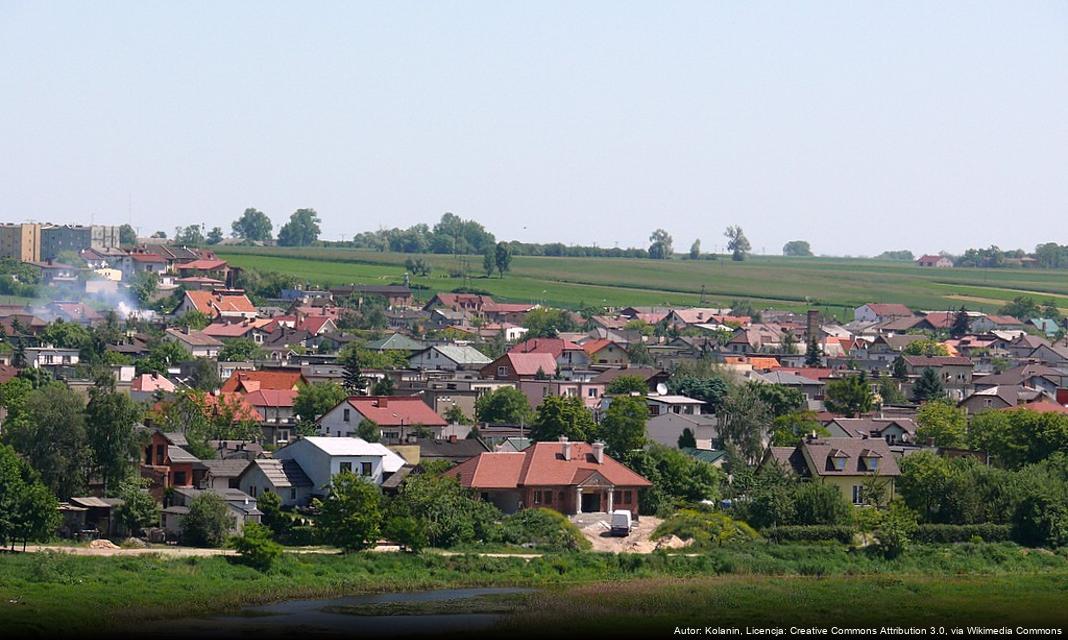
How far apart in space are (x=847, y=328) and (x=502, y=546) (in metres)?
76.3

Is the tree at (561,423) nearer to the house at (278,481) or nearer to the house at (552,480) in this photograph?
the house at (552,480)

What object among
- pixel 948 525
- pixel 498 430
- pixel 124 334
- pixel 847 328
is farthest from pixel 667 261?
pixel 948 525

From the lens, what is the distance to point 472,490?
142ft

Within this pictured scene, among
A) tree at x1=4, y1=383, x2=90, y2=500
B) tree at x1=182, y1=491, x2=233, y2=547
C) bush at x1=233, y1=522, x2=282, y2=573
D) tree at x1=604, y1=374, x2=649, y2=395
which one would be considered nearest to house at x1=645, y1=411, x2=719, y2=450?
tree at x1=604, y1=374, x2=649, y2=395

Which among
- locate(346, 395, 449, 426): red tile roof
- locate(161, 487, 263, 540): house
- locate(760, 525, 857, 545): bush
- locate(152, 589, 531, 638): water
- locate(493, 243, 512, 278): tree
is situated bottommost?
locate(152, 589, 531, 638): water

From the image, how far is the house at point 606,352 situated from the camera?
8238cm

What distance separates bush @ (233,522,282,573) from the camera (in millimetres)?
36375

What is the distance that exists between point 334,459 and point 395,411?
998 centimetres

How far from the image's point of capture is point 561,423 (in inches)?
1999

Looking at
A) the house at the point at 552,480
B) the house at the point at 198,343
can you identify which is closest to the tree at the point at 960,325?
the house at the point at 198,343

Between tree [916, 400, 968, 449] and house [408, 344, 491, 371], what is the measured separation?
75.2ft

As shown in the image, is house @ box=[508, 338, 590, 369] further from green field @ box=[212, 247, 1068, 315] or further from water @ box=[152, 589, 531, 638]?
green field @ box=[212, 247, 1068, 315]

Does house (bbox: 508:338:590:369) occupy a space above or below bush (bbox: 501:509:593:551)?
above

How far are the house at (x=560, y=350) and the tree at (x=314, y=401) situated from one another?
1956cm
